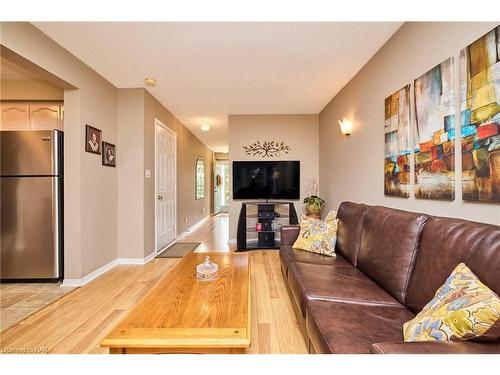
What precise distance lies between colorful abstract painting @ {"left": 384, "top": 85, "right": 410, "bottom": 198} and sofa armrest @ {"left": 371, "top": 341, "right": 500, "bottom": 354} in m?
1.43

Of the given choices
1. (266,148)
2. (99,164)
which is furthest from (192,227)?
(99,164)

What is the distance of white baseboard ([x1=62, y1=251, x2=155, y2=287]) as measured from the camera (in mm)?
2818

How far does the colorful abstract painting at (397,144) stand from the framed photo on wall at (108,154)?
10.8ft

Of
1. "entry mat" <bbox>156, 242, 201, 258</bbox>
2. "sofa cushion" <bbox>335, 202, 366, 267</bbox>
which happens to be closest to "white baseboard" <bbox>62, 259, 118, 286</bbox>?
"entry mat" <bbox>156, 242, 201, 258</bbox>

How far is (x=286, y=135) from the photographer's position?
16.0 feet

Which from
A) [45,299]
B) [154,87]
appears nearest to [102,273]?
[45,299]

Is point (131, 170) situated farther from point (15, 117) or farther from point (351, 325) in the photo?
point (351, 325)

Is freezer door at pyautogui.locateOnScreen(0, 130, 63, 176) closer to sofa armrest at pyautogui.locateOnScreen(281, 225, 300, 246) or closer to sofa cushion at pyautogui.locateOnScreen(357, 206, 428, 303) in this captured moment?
sofa armrest at pyautogui.locateOnScreen(281, 225, 300, 246)

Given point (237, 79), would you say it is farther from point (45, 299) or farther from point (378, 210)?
point (45, 299)

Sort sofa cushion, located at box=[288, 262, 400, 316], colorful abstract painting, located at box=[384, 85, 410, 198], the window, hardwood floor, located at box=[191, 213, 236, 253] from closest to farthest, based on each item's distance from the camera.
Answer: sofa cushion, located at box=[288, 262, 400, 316] < colorful abstract painting, located at box=[384, 85, 410, 198] < hardwood floor, located at box=[191, 213, 236, 253] < the window

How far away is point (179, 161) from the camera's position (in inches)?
213

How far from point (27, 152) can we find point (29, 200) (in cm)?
52

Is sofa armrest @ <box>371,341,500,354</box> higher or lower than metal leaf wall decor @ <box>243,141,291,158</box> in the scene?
lower
